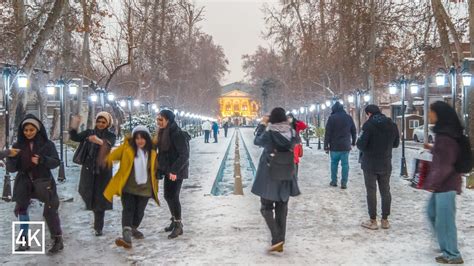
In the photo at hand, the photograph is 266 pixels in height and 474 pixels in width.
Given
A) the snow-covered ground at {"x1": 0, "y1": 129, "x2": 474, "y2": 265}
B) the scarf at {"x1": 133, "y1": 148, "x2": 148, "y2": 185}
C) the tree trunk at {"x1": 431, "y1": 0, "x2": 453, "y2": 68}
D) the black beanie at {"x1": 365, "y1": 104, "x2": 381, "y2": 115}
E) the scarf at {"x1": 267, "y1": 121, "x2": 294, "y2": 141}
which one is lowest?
the snow-covered ground at {"x1": 0, "y1": 129, "x2": 474, "y2": 265}

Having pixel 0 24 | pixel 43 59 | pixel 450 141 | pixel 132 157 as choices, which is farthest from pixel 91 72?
pixel 450 141

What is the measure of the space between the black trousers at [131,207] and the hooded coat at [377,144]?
9.62ft

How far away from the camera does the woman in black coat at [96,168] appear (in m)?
6.38

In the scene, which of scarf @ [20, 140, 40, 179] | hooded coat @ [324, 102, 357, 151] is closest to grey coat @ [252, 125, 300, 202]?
scarf @ [20, 140, 40, 179]

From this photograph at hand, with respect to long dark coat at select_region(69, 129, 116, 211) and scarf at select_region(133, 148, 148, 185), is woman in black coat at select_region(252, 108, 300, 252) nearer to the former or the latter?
scarf at select_region(133, 148, 148, 185)

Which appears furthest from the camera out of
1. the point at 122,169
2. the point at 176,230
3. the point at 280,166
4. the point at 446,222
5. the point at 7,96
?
the point at 7,96

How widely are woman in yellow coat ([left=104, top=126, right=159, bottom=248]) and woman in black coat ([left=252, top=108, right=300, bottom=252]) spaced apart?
1323 mm

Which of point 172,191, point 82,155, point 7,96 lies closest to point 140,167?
point 172,191

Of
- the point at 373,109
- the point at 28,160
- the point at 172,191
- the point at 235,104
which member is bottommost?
the point at 172,191

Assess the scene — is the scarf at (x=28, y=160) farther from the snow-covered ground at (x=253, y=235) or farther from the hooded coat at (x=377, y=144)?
the hooded coat at (x=377, y=144)

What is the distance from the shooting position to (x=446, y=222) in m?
5.27

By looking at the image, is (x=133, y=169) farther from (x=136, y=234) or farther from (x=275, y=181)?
(x=275, y=181)

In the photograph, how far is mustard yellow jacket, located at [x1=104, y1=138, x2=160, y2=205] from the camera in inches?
239

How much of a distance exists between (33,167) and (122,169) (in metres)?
0.99
